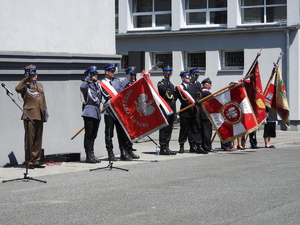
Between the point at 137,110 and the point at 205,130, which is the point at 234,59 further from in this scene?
the point at 137,110

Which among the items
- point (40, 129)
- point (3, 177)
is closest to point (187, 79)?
point (40, 129)

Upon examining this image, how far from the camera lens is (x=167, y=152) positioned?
17734 mm

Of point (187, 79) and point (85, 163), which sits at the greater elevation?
point (187, 79)

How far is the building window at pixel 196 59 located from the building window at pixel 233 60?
0.93 metres

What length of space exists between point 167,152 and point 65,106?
8.96ft

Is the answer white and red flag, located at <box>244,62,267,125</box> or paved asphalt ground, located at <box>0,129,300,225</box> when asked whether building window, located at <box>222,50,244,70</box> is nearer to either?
white and red flag, located at <box>244,62,267,125</box>

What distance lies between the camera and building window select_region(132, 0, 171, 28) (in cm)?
3391

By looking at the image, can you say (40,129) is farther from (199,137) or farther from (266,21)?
(266,21)

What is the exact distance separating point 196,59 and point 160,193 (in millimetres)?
22204

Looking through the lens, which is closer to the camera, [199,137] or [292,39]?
[199,137]

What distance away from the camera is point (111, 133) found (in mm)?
16016

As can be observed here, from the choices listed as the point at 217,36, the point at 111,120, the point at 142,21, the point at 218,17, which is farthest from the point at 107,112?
the point at 142,21

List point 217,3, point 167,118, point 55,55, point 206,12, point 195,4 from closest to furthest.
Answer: point 55,55, point 167,118, point 217,3, point 206,12, point 195,4


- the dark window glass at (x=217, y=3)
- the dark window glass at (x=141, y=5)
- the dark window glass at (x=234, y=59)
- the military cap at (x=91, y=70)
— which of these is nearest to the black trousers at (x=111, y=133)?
the military cap at (x=91, y=70)
